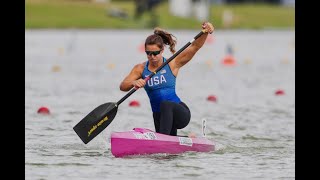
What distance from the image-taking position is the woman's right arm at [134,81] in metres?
10.5

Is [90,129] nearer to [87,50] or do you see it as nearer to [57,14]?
[87,50]

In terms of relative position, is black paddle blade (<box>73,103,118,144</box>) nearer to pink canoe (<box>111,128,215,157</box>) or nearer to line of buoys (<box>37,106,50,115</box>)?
pink canoe (<box>111,128,215,157</box>)

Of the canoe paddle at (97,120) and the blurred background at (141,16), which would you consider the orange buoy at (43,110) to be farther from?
the blurred background at (141,16)

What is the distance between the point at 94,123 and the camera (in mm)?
10914

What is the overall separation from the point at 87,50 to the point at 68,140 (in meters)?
19.2

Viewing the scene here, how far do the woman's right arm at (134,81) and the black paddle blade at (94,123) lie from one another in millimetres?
347

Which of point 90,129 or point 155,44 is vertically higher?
point 155,44

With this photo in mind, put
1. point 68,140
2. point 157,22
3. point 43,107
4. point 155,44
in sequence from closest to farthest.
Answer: point 155,44
point 68,140
point 43,107
point 157,22

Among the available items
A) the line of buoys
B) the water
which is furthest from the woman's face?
the line of buoys

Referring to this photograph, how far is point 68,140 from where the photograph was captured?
11656mm

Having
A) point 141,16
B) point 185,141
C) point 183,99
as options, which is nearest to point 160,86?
point 185,141

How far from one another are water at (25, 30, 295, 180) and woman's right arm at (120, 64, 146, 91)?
0.75m

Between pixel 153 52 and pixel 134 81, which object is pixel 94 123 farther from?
pixel 153 52
